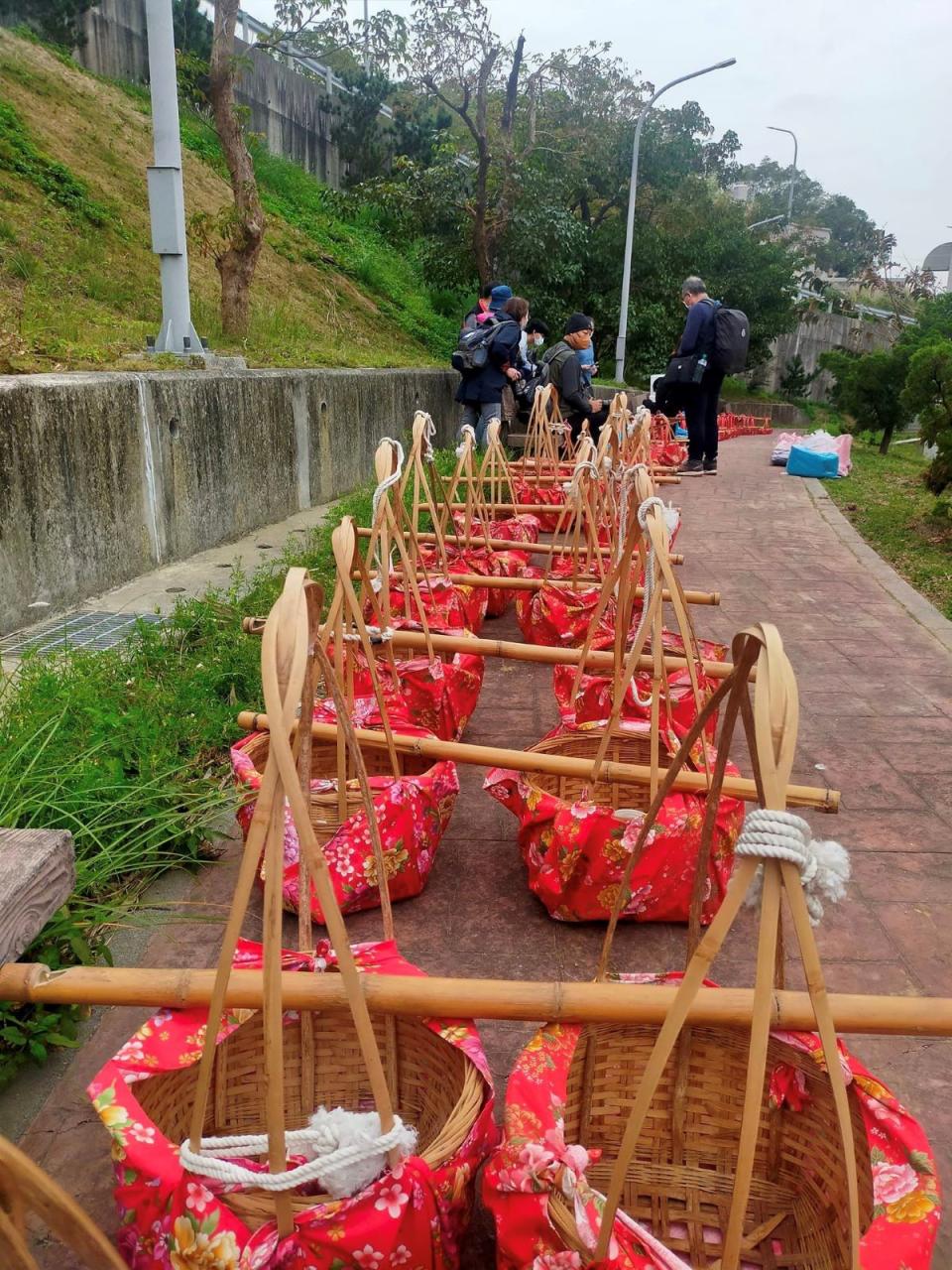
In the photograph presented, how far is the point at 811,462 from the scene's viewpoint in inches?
446

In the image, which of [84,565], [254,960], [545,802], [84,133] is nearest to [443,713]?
[545,802]

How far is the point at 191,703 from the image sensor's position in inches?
118

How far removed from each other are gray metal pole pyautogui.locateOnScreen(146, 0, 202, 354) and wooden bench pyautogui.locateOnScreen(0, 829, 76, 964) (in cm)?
463

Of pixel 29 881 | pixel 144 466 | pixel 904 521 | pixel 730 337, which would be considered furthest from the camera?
pixel 904 521

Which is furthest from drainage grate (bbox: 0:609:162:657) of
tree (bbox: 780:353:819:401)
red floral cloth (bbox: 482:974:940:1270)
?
tree (bbox: 780:353:819:401)

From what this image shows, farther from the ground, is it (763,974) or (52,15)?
(52,15)

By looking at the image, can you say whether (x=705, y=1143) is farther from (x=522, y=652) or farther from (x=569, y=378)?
(x=569, y=378)

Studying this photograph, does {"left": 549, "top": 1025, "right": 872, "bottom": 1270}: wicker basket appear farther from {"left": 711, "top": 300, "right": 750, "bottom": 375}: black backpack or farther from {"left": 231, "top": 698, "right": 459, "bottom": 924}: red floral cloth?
{"left": 711, "top": 300, "right": 750, "bottom": 375}: black backpack

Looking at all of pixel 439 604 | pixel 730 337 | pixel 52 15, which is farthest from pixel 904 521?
pixel 52 15

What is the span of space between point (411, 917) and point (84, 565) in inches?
109

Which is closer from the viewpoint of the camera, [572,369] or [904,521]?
[572,369]

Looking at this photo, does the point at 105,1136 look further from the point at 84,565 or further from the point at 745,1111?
the point at 84,565

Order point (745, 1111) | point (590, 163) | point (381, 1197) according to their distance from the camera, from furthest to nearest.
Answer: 1. point (590, 163)
2. point (381, 1197)
3. point (745, 1111)

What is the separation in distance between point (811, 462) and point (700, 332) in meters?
3.95
